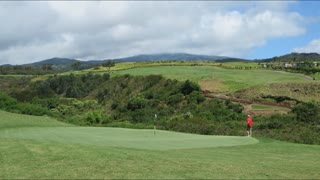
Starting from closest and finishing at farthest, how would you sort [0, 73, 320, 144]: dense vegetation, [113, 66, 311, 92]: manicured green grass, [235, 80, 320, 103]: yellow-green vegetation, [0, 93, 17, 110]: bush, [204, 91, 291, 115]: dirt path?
[0, 73, 320, 144]: dense vegetation, [0, 93, 17, 110]: bush, [204, 91, 291, 115]: dirt path, [235, 80, 320, 103]: yellow-green vegetation, [113, 66, 311, 92]: manicured green grass

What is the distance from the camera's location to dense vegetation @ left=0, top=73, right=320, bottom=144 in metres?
38.4

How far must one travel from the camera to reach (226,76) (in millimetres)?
92688

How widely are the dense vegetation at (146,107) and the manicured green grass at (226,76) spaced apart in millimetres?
4727

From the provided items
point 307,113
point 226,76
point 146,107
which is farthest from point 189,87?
point 307,113

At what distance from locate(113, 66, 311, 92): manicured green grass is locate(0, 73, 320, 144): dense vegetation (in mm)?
4727

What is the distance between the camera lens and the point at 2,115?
127 ft

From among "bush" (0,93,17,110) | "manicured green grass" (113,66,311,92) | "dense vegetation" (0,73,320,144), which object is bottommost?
"dense vegetation" (0,73,320,144)

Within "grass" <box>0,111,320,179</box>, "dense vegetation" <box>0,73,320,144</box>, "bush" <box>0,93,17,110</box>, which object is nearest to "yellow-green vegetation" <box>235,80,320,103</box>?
"dense vegetation" <box>0,73,320,144</box>

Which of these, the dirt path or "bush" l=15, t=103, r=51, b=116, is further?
the dirt path

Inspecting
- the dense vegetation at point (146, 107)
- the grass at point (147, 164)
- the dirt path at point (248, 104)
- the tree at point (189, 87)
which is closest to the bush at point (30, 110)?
the dense vegetation at point (146, 107)

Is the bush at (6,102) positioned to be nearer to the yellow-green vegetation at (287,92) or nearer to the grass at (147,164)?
the grass at (147,164)

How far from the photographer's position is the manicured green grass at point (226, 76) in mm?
82438

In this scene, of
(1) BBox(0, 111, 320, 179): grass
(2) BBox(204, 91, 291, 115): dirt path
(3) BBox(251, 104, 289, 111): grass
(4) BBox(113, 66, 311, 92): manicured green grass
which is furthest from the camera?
(4) BBox(113, 66, 311, 92): manicured green grass

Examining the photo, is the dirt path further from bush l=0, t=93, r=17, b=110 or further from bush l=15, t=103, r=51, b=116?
bush l=0, t=93, r=17, b=110
